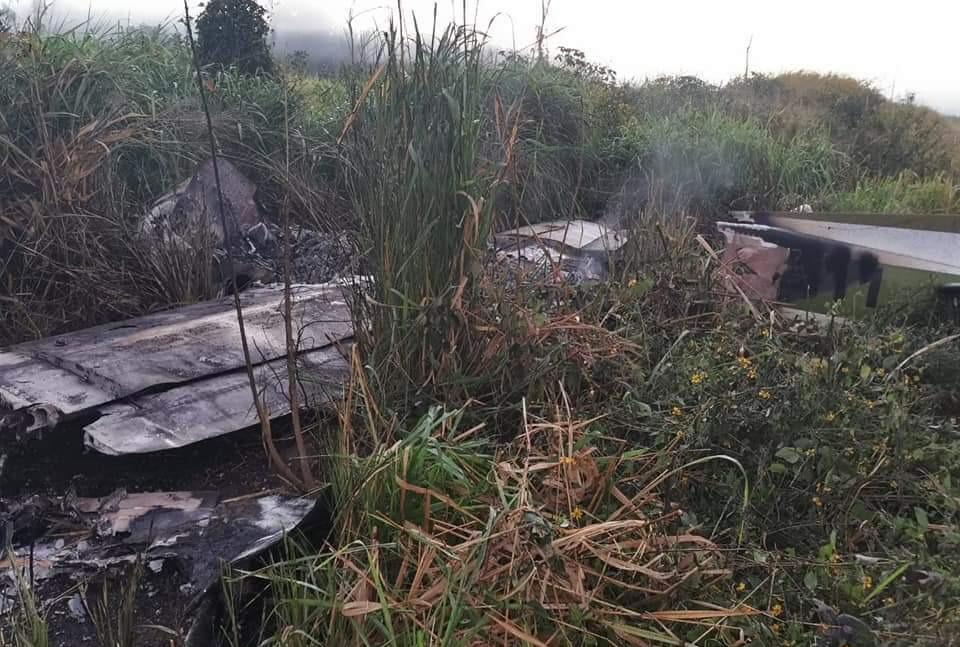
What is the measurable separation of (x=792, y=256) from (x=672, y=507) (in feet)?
7.50

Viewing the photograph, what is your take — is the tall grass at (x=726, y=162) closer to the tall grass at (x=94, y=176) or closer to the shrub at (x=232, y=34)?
the tall grass at (x=94, y=176)

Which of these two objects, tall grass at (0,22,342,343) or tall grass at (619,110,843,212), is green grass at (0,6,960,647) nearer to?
tall grass at (0,22,342,343)

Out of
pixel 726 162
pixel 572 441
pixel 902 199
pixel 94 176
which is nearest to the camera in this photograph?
pixel 572 441

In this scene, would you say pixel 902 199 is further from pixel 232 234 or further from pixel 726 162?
pixel 232 234

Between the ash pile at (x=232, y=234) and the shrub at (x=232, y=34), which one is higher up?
the shrub at (x=232, y=34)

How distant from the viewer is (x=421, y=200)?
92.7 inches

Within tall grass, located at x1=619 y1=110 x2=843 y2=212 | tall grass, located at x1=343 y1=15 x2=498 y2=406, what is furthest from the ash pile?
tall grass, located at x1=619 y1=110 x2=843 y2=212

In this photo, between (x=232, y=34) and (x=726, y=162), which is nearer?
(x=232, y=34)

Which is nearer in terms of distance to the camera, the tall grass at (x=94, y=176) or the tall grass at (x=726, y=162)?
the tall grass at (x=94, y=176)

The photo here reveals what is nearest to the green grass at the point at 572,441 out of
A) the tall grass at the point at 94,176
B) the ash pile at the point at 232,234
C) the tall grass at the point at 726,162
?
the tall grass at the point at 94,176

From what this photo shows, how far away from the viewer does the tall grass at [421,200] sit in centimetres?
234

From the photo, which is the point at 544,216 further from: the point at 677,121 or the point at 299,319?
the point at 299,319

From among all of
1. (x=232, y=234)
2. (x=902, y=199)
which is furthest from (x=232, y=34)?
(x=902, y=199)

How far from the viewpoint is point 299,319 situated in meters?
3.37
